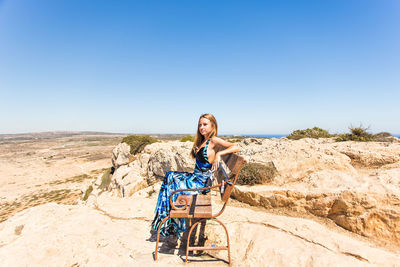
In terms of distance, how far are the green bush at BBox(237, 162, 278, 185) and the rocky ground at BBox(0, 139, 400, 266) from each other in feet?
0.56

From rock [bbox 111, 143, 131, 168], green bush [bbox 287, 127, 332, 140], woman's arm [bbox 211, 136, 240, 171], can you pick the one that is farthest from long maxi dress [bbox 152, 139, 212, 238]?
green bush [bbox 287, 127, 332, 140]

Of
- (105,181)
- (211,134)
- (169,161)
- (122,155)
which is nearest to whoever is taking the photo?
(211,134)

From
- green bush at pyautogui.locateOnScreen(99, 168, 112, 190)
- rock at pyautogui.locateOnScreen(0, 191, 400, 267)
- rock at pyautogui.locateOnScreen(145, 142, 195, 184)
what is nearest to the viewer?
rock at pyautogui.locateOnScreen(0, 191, 400, 267)

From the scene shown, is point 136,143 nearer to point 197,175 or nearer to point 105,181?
point 105,181

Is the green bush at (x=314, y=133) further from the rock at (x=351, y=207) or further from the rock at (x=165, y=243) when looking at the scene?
the rock at (x=165, y=243)

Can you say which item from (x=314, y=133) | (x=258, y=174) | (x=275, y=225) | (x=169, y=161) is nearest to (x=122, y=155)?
(x=169, y=161)

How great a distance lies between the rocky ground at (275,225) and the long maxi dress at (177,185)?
14.6 inches

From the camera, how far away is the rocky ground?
2.60 m

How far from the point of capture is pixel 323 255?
239 cm

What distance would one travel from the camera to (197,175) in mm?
3369

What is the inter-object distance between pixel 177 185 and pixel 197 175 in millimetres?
425

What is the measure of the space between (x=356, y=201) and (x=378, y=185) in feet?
2.27

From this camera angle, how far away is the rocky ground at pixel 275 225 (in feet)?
8.54

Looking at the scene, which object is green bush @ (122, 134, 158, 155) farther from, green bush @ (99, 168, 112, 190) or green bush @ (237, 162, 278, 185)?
green bush @ (237, 162, 278, 185)
